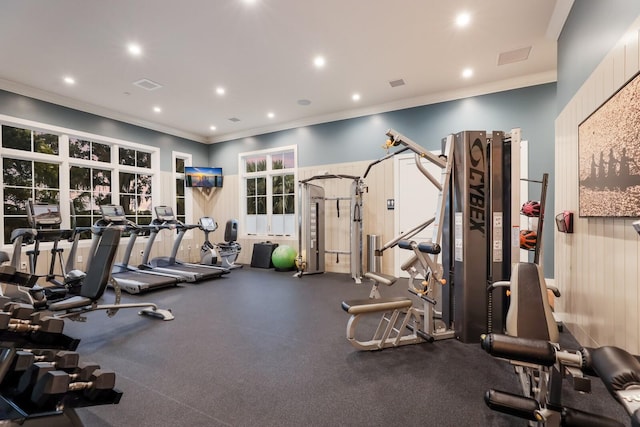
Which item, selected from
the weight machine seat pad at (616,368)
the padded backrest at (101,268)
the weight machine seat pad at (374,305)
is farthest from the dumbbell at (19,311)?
the weight machine seat pad at (616,368)

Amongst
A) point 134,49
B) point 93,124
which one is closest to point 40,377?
point 134,49

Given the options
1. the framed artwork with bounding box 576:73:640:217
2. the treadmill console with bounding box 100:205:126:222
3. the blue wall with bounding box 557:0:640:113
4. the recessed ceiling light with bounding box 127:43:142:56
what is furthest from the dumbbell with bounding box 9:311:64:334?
the treadmill console with bounding box 100:205:126:222

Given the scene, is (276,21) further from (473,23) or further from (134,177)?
(134,177)

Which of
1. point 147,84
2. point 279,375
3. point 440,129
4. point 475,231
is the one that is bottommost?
point 279,375

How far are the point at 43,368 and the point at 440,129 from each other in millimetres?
5916

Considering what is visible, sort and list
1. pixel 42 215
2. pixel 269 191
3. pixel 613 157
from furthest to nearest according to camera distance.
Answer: pixel 269 191, pixel 42 215, pixel 613 157

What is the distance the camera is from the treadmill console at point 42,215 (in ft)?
14.4

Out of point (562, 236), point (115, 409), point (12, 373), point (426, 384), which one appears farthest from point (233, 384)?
point (562, 236)

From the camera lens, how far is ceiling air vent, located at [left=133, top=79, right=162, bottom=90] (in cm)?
500

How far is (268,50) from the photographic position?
4137mm

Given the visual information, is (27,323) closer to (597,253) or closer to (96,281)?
(96,281)

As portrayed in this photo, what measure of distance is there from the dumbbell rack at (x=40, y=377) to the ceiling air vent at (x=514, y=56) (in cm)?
A: 556

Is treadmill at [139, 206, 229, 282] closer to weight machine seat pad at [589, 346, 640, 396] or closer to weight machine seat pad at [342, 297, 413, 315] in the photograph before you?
weight machine seat pad at [342, 297, 413, 315]

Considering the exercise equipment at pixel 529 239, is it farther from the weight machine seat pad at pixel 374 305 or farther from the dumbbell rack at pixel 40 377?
the dumbbell rack at pixel 40 377
